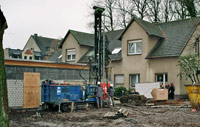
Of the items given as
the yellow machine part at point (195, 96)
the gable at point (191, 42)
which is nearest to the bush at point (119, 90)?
the gable at point (191, 42)

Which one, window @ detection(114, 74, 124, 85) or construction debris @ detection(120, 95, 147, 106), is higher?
window @ detection(114, 74, 124, 85)

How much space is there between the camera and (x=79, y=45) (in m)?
36.1

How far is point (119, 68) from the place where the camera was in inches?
1246

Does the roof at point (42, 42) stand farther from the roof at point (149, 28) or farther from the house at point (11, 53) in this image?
the roof at point (149, 28)

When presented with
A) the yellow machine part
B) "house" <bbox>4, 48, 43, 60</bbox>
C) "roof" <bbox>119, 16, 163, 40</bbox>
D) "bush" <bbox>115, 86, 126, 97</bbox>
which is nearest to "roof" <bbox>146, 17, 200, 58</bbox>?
"roof" <bbox>119, 16, 163, 40</bbox>

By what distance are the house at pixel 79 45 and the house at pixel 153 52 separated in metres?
4.14

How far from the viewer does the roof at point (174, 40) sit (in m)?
28.1

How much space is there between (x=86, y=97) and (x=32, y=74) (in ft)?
13.0

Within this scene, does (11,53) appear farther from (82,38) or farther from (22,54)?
(82,38)

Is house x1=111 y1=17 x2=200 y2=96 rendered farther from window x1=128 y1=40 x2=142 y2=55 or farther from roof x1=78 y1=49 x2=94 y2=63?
roof x1=78 y1=49 x2=94 y2=63

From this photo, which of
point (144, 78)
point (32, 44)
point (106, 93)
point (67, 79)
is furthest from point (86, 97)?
point (32, 44)

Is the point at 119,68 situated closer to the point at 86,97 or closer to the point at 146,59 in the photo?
the point at 146,59

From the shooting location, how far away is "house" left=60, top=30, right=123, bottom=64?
118 ft

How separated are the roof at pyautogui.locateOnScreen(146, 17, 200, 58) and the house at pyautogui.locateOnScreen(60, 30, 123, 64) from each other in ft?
19.4
